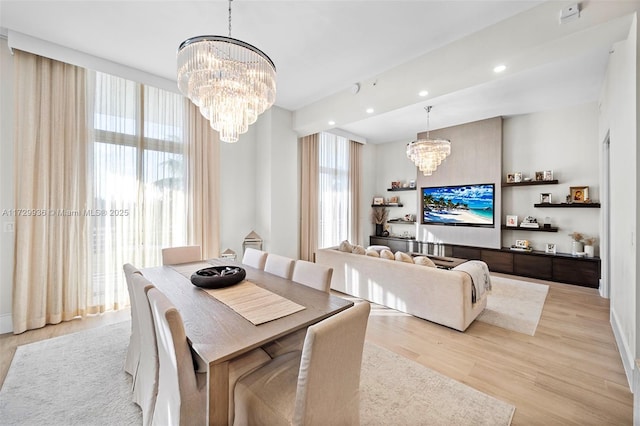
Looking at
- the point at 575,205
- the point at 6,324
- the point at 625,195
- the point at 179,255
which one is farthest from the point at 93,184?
the point at 575,205

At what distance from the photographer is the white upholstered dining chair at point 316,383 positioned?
3.54ft

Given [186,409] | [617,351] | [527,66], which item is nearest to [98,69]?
[186,409]

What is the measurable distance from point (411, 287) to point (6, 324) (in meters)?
4.38

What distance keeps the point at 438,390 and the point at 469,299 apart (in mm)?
1170

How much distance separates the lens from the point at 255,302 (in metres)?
1.73

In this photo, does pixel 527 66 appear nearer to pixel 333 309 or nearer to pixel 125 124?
pixel 333 309

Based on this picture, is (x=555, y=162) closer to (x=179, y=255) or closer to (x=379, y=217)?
(x=379, y=217)

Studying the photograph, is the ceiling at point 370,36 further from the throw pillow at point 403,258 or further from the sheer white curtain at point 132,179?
the throw pillow at point 403,258

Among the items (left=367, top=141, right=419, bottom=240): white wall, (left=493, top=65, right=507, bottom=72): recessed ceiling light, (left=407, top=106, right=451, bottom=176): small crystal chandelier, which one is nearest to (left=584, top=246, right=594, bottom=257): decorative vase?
(left=407, top=106, right=451, bottom=176): small crystal chandelier

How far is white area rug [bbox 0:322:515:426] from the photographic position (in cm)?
166

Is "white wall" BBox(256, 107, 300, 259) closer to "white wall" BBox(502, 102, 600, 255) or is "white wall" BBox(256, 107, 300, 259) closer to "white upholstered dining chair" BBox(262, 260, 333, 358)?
"white upholstered dining chair" BBox(262, 260, 333, 358)

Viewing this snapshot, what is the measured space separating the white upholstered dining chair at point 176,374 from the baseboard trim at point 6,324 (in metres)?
2.62

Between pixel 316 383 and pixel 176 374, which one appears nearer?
pixel 316 383

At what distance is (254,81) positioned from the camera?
6.63 feet
